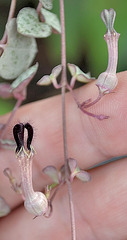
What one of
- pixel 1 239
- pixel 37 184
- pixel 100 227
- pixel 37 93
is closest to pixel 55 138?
pixel 37 184

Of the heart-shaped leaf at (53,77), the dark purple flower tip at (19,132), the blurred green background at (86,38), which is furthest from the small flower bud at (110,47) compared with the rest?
the blurred green background at (86,38)

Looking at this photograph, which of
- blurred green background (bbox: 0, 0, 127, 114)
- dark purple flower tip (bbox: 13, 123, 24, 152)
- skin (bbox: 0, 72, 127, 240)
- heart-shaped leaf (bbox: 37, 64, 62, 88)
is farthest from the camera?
blurred green background (bbox: 0, 0, 127, 114)

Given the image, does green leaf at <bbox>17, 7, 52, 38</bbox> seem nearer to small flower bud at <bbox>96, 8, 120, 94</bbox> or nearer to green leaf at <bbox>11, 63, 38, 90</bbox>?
green leaf at <bbox>11, 63, 38, 90</bbox>

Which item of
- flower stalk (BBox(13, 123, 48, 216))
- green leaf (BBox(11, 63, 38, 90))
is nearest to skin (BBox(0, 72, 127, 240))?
green leaf (BBox(11, 63, 38, 90))

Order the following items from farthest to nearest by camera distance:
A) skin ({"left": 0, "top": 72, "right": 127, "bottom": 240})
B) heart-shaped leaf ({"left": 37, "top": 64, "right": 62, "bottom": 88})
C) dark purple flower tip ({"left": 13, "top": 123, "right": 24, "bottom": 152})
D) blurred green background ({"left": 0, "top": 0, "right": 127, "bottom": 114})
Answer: blurred green background ({"left": 0, "top": 0, "right": 127, "bottom": 114}) < skin ({"left": 0, "top": 72, "right": 127, "bottom": 240}) < heart-shaped leaf ({"left": 37, "top": 64, "right": 62, "bottom": 88}) < dark purple flower tip ({"left": 13, "top": 123, "right": 24, "bottom": 152})

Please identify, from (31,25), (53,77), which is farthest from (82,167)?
(31,25)

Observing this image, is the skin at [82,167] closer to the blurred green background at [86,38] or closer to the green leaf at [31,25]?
the green leaf at [31,25]
